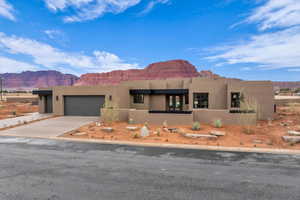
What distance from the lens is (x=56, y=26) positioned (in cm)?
3953

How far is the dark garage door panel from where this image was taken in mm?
17828

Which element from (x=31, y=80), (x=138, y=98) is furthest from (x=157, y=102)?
(x=31, y=80)

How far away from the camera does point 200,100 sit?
15.8 m

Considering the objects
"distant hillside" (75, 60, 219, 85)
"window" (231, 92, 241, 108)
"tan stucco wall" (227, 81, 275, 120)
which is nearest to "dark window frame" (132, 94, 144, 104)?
"tan stucco wall" (227, 81, 275, 120)

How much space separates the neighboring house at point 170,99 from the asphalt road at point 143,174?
6.28 metres

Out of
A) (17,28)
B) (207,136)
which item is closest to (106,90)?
(207,136)

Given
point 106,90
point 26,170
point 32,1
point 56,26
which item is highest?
point 56,26

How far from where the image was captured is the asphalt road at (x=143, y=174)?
3961 millimetres

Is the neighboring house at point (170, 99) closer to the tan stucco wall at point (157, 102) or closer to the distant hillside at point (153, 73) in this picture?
the tan stucco wall at point (157, 102)

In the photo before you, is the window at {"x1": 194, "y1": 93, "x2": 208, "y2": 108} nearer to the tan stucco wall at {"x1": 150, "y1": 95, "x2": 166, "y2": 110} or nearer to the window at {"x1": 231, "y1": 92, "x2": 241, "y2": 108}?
the window at {"x1": 231, "y1": 92, "x2": 241, "y2": 108}

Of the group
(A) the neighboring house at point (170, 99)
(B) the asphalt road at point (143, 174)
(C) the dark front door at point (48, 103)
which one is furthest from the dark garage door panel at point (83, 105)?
(B) the asphalt road at point (143, 174)

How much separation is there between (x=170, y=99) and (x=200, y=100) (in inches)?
159

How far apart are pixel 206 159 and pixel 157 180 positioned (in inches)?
106

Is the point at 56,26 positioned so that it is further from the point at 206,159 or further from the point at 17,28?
the point at 206,159
